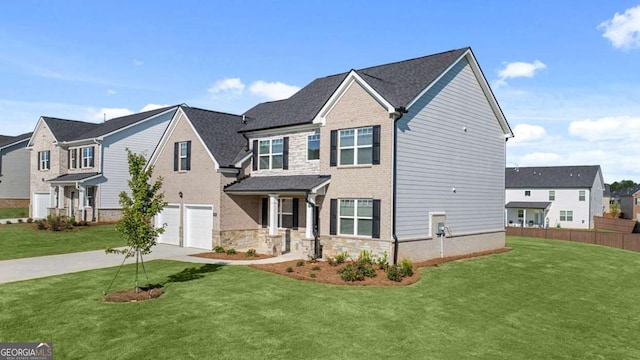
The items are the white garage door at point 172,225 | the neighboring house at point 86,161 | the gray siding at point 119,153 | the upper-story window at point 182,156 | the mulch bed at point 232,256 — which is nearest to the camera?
the mulch bed at point 232,256

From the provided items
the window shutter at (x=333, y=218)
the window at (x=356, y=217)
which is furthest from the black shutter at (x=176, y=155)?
the window at (x=356, y=217)

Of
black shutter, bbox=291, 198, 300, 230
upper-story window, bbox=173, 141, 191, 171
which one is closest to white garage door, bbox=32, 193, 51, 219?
upper-story window, bbox=173, 141, 191, 171

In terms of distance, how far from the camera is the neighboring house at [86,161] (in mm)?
35812

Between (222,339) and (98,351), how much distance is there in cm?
260

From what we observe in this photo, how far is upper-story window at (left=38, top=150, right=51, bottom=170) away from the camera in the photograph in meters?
42.2

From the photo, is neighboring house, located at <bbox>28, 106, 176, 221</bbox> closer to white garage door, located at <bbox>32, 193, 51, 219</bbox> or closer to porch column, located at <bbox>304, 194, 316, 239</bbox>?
white garage door, located at <bbox>32, 193, 51, 219</bbox>

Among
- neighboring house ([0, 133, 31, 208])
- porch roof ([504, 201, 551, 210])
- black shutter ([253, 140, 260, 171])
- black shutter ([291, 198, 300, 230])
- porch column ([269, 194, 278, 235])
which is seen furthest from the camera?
porch roof ([504, 201, 551, 210])

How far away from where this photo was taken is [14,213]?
148 ft

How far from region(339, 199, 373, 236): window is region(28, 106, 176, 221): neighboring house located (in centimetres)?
2188

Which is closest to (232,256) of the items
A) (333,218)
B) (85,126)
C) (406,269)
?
(333,218)

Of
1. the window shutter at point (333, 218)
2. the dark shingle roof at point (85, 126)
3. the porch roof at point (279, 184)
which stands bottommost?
the window shutter at point (333, 218)

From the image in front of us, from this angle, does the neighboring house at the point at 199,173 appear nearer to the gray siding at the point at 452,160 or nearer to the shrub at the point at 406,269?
the gray siding at the point at 452,160

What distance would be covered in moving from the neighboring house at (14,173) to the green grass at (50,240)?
68.0ft

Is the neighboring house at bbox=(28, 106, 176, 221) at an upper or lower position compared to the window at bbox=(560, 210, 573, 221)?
upper
